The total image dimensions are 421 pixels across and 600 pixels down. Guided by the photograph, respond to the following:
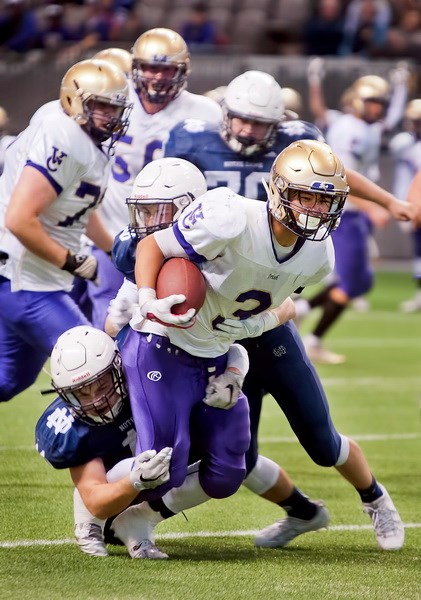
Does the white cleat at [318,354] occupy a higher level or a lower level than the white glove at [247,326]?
lower

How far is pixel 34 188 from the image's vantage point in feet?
14.6

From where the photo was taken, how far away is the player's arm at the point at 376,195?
473cm

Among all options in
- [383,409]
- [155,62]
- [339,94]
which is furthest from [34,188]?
[339,94]

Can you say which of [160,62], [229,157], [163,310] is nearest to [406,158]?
[160,62]

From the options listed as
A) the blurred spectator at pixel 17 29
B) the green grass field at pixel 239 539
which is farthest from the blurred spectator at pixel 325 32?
the green grass field at pixel 239 539

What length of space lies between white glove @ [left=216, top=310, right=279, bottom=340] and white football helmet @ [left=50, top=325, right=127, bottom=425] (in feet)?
1.22

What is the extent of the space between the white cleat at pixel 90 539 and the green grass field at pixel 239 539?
0.11 ft

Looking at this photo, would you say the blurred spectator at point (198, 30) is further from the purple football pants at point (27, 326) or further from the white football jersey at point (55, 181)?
the purple football pants at point (27, 326)

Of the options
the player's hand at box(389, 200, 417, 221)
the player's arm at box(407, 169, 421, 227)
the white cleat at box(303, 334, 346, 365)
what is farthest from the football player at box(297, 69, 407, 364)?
the player's hand at box(389, 200, 417, 221)

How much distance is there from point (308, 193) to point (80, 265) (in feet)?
4.14

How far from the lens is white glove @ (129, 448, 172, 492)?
354cm

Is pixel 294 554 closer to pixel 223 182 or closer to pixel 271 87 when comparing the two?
pixel 223 182

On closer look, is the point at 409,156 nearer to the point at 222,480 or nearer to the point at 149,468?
the point at 222,480

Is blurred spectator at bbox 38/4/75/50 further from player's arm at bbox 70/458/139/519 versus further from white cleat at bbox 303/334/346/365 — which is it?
player's arm at bbox 70/458/139/519
